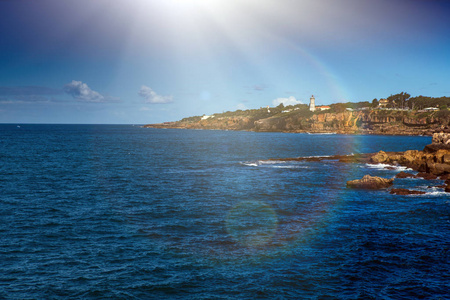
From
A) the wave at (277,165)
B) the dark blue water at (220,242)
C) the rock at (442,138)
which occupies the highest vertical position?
the rock at (442,138)

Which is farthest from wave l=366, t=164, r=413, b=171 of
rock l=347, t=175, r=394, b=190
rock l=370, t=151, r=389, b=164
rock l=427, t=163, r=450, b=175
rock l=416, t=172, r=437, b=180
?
rock l=347, t=175, r=394, b=190

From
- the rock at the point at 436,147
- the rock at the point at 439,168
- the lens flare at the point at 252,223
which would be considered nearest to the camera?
the lens flare at the point at 252,223

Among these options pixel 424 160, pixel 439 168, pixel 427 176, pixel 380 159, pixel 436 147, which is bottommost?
pixel 427 176

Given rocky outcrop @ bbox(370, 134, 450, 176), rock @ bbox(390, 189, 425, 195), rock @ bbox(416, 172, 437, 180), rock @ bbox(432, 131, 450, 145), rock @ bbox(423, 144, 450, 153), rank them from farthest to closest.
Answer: rock @ bbox(432, 131, 450, 145) < rock @ bbox(423, 144, 450, 153) < rocky outcrop @ bbox(370, 134, 450, 176) < rock @ bbox(416, 172, 437, 180) < rock @ bbox(390, 189, 425, 195)

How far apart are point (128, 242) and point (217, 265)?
8.49 meters

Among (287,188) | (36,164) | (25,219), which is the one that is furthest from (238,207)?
(36,164)

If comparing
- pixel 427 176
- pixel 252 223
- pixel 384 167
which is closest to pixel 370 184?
pixel 427 176

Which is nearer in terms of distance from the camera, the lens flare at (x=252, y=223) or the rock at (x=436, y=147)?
the lens flare at (x=252, y=223)

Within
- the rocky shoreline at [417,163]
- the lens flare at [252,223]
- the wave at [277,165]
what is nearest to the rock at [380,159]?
the rocky shoreline at [417,163]

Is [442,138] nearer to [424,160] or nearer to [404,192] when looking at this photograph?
[424,160]

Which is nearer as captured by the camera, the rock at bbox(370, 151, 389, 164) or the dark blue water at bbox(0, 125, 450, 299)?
the dark blue water at bbox(0, 125, 450, 299)

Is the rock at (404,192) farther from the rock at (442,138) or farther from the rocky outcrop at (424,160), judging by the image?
the rock at (442,138)

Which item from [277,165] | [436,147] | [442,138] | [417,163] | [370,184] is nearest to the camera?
[370,184]

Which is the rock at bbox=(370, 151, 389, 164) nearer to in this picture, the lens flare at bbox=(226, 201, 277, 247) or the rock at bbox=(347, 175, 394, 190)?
the rock at bbox=(347, 175, 394, 190)
